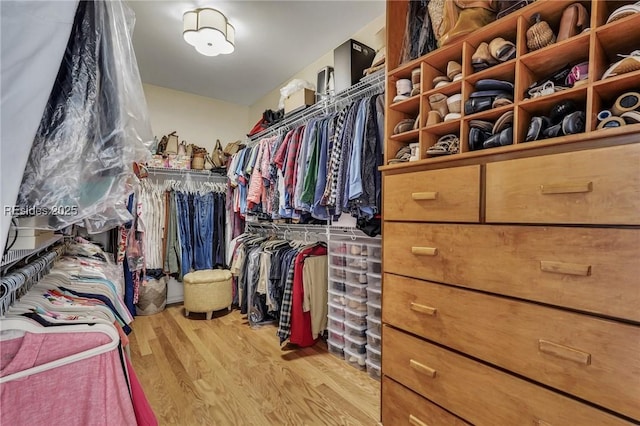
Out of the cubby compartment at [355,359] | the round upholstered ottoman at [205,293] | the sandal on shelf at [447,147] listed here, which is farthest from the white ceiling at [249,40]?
the cubby compartment at [355,359]

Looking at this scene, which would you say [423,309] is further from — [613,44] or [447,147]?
[613,44]

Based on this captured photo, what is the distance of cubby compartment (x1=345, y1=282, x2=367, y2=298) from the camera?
→ 2.01 metres

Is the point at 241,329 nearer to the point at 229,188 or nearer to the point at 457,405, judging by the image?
the point at 229,188

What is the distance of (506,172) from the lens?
3.16 ft

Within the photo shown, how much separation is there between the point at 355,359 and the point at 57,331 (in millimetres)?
1788

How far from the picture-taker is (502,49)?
3.43 ft

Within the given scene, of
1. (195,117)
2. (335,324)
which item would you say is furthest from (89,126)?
(195,117)

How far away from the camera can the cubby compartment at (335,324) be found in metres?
2.16

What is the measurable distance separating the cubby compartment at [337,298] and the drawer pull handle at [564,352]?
1.37 m

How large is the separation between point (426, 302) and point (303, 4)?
2164mm

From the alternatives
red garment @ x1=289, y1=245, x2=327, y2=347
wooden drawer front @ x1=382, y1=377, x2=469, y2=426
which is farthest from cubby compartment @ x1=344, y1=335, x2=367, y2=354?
wooden drawer front @ x1=382, y1=377, x2=469, y2=426

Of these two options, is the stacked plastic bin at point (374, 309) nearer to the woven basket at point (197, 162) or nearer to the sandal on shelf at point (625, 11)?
the sandal on shelf at point (625, 11)

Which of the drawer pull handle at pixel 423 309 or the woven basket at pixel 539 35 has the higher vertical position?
the woven basket at pixel 539 35

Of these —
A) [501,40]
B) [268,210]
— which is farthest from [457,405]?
[268,210]
